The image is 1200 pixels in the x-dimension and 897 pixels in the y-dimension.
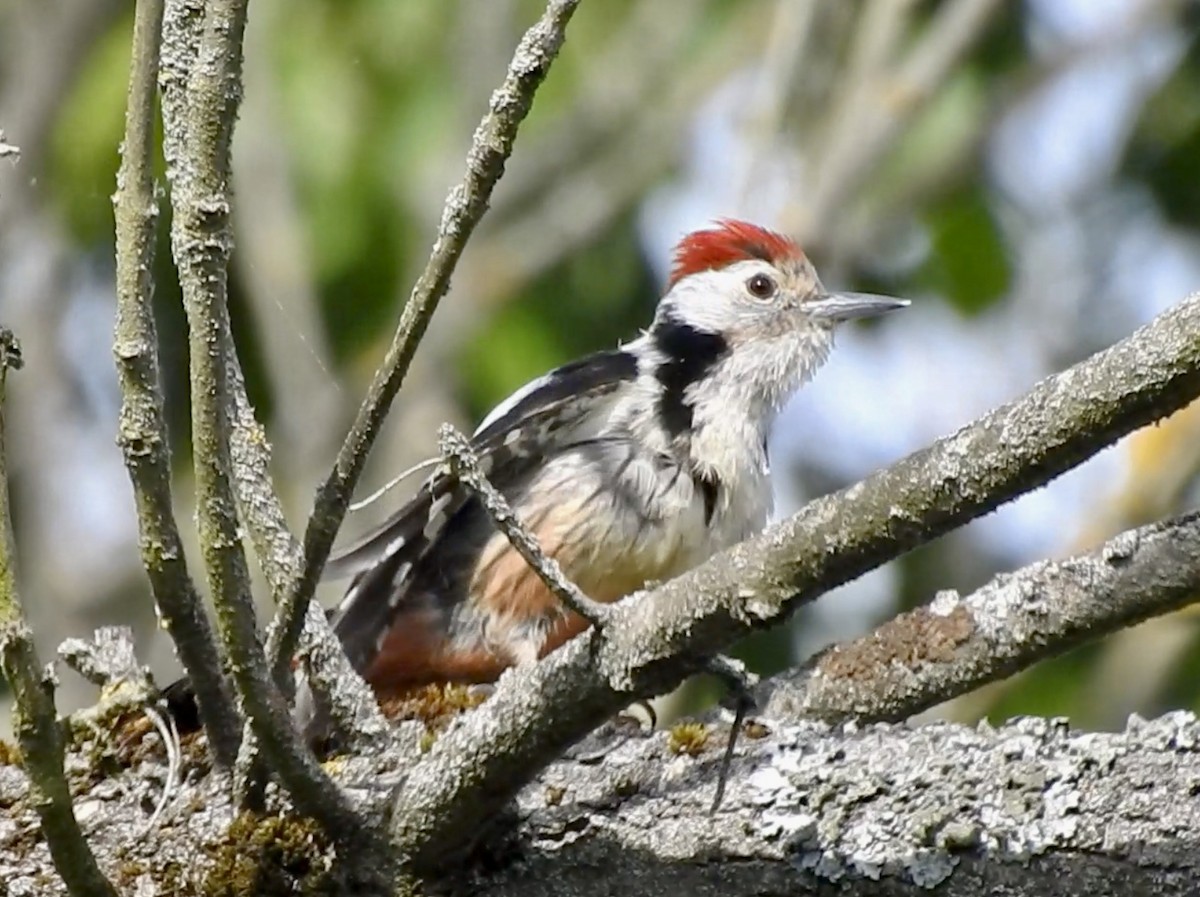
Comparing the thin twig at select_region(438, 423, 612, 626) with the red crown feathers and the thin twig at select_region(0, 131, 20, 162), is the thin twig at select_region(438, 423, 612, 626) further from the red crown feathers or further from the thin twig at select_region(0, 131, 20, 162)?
the red crown feathers

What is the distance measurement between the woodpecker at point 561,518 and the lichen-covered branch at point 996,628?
38.4 inches

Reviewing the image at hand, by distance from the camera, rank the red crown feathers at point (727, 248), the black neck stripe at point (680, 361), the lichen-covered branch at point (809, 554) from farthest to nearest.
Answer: the red crown feathers at point (727, 248), the black neck stripe at point (680, 361), the lichen-covered branch at point (809, 554)

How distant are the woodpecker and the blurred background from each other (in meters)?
1.61

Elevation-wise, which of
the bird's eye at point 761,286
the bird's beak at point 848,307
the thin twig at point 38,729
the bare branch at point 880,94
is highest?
the bare branch at point 880,94

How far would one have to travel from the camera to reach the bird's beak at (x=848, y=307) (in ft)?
17.0

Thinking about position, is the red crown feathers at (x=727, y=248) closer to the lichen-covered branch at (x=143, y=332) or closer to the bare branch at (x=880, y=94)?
the bare branch at (x=880, y=94)

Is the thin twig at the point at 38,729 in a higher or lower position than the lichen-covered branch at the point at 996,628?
lower

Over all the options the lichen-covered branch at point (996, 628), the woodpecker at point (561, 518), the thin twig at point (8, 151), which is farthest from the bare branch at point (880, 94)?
the thin twig at point (8, 151)

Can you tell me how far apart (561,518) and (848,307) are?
51.1 inches

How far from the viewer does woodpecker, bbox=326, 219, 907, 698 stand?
4.21 m

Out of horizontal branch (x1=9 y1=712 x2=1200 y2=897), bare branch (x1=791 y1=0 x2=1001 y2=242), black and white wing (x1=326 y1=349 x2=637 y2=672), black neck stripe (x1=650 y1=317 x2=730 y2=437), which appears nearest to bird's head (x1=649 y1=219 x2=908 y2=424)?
black neck stripe (x1=650 y1=317 x2=730 y2=437)

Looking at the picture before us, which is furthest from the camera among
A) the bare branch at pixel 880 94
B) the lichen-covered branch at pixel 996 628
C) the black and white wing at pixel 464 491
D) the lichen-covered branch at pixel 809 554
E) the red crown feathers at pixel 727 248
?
the bare branch at pixel 880 94

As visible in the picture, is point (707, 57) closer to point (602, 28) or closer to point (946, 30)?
A: point (602, 28)

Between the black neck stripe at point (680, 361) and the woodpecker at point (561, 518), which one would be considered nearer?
the woodpecker at point (561, 518)
